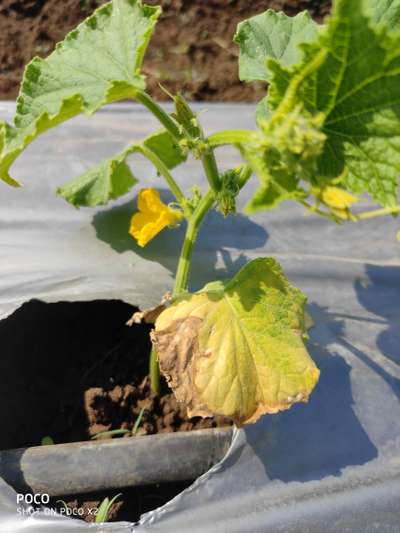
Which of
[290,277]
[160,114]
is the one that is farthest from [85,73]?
[290,277]

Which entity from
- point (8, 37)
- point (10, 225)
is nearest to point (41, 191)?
point (10, 225)

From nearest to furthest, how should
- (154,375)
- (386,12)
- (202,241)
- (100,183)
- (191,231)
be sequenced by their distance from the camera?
(386,12) < (191,231) < (154,375) < (100,183) < (202,241)

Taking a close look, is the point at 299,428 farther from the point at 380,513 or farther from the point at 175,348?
the point at 175,348

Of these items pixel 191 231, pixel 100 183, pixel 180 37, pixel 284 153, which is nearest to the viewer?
pixel 284 153

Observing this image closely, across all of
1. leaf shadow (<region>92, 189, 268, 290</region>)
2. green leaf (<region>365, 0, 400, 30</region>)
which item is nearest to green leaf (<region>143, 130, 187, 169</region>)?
leaf shadow (<region>92, 189, 268, 290</region>)

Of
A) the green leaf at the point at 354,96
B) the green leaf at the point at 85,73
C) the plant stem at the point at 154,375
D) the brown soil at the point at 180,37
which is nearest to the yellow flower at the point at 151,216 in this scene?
the plant stem at the point at 154,375

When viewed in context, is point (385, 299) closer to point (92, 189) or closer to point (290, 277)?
point (290, 277)

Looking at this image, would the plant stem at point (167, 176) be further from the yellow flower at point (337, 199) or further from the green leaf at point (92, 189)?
the yellow flower at point (337, 199)
